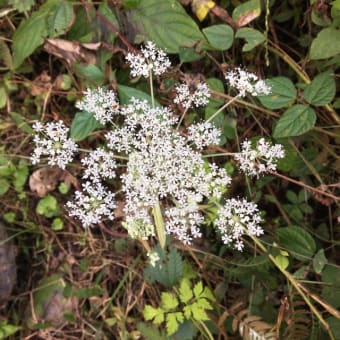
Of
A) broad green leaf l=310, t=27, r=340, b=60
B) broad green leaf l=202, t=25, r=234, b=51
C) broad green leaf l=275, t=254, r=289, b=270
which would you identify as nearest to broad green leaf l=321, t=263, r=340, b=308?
broad green leaf l=275, t=254, r=289, b=270

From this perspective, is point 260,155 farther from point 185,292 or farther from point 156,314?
point 156,314

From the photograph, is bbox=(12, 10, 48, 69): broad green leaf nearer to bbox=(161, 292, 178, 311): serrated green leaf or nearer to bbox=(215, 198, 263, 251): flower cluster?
bbox=(215, 198, 263, 251): flower cluster

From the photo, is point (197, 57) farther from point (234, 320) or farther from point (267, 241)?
point (234, 320)

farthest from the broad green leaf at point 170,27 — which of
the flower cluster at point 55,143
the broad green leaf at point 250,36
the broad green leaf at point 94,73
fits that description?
the flower cluster at point 55,143

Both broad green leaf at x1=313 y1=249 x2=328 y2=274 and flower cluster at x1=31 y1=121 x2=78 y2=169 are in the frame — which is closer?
flower cluster at x1=31 y1=121 x2=78 y2=169

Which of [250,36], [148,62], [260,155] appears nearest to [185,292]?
[260,155]

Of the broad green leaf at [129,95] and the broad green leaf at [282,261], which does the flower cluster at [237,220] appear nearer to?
the broad green leaf at [282,261]
